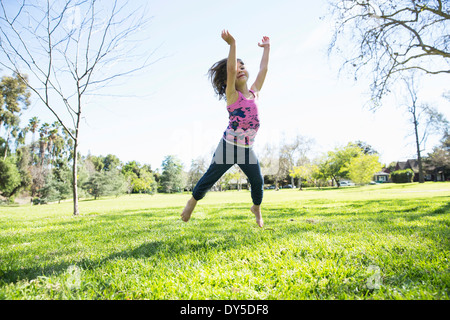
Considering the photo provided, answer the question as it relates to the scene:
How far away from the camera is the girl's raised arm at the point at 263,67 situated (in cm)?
341

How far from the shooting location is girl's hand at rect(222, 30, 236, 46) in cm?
270

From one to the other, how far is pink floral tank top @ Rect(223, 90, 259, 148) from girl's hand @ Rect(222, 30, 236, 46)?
63 cm

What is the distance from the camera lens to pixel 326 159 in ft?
148

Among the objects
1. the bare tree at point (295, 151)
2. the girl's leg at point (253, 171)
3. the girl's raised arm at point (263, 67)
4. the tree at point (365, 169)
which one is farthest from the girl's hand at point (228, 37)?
the bare tree at point (295, 151)

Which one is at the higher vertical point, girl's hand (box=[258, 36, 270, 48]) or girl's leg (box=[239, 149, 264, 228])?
girl's hand (box=[258, 36, 270, 48])

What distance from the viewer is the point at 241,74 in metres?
3.19

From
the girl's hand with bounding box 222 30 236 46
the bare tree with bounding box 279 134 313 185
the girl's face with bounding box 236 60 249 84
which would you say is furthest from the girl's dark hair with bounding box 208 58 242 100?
the bare tree with bounding box 279 134 313 185

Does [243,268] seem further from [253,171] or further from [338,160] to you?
[338,160]

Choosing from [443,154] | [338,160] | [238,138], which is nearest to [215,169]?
[238,138]

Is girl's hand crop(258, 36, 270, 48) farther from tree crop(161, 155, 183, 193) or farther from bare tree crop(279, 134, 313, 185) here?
tree crop(161, 155, 183, 193)

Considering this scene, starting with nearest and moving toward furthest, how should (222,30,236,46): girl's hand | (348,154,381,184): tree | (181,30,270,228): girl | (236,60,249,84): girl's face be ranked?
(222,30,236,46): girl's hand < (181,30,270,228): girl < (236,60,249,84): girl's face < (348,154,381,184): tree

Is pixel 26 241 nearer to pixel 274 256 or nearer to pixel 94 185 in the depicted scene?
pixel 274 256

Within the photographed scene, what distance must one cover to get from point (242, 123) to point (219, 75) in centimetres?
103
